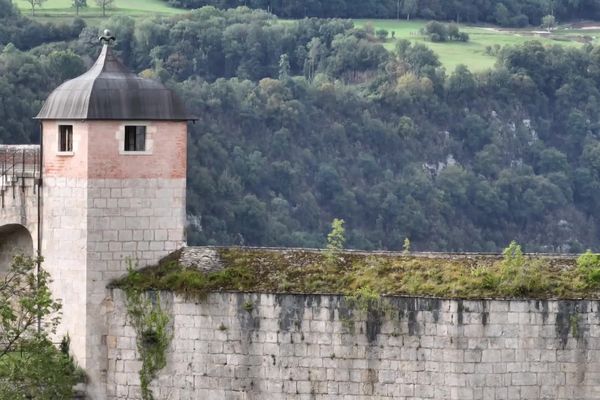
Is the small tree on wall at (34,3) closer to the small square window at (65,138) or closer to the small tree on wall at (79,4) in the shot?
the small tree on wall at (79,4)

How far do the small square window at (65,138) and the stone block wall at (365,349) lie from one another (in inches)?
105

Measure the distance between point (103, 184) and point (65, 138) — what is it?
1.08 metres

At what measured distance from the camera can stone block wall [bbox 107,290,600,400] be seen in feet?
127

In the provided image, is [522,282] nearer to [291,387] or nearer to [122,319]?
[291,387]

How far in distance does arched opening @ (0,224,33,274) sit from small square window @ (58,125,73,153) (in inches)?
88.3

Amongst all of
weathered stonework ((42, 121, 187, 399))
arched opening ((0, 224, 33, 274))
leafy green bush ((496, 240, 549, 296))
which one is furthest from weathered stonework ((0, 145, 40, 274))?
leafy green bush ((496, 240, 549, 296))

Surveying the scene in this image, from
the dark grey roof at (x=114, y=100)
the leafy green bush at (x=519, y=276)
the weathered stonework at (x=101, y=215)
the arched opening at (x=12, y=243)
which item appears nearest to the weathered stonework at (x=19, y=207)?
the arched opening at (x=12, y=243)

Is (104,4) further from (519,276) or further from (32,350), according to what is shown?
(519,276)

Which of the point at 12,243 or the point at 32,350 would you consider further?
the point at 12,243

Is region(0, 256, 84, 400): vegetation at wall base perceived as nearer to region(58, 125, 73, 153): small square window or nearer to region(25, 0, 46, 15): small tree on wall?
region(58, 125, 73, 153): small square window

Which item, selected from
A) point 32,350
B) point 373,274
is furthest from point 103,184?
point 373,274

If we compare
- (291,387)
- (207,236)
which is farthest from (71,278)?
(207,236)

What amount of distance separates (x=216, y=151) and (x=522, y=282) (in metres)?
128

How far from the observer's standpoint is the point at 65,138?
137 feet
